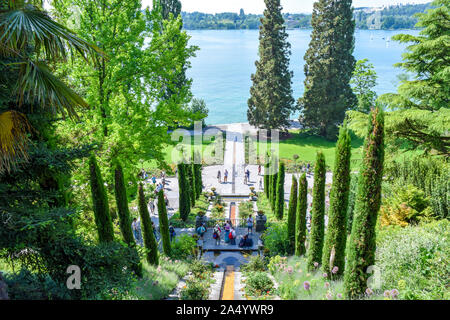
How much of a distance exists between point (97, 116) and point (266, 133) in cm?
3072

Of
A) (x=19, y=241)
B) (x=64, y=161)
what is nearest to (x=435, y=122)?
(x=64, y=161)

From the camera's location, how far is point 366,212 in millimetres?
7340

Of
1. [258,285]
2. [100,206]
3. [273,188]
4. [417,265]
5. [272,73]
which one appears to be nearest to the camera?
[417,265]

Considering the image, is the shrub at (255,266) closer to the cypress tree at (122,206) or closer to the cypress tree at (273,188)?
the cypress tree at (122,206)

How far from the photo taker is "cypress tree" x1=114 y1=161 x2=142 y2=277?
9.66 meters

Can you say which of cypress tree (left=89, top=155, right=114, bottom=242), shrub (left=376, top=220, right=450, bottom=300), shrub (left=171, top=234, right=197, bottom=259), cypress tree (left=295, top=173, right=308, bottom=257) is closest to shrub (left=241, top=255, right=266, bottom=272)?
cypress tree (left=295, top=173, right=308, bottom=257)

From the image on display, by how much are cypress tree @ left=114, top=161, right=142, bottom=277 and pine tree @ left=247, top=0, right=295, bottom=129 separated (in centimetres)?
2969

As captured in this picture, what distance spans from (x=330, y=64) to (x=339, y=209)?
32.0 m

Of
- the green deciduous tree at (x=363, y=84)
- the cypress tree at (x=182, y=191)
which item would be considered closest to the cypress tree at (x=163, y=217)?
the cypress tree at (x=182, y=191)

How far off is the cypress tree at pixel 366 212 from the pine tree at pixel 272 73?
102 ft

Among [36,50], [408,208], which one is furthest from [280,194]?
[36,50]

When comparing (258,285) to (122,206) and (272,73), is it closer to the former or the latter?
(122,206)

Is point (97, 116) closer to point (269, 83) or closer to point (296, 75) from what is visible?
point (269, 83)

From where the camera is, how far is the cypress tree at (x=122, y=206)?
966 centimetres
